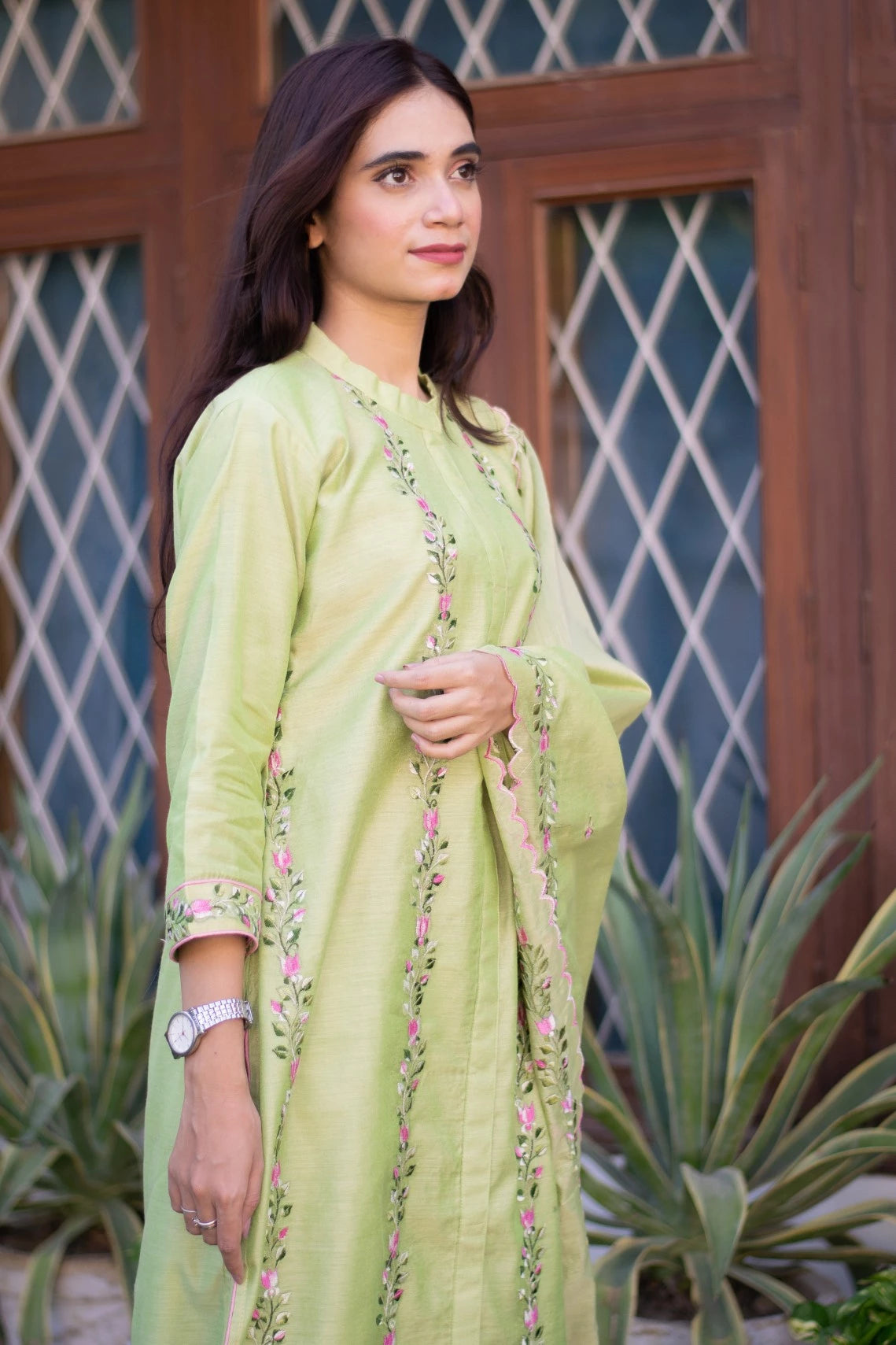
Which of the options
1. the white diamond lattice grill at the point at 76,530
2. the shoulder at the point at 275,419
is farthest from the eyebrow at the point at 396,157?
the white diamond lattice grill at the point at 76,530

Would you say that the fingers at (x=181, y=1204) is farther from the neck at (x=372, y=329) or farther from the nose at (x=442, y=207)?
the nose at (x=442, y=207)

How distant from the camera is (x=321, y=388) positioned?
152 cm

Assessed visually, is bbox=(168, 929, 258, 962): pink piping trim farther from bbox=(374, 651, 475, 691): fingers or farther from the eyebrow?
the eyebrow

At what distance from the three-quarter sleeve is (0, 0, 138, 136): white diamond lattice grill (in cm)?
197

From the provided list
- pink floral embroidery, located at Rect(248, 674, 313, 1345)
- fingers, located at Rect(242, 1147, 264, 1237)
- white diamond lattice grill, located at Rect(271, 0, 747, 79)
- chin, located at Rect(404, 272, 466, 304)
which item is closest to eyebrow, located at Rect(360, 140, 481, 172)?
chin, located at Rect(404, 272, 466, 304)

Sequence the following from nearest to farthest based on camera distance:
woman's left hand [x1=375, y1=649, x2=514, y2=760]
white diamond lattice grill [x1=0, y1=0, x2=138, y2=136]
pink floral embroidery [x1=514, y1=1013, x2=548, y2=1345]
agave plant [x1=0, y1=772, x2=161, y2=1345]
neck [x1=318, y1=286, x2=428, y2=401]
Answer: woman's left hand [x1=375, y1=649, x2=514, y2=760] → pink floral embroidery [x1=514, y1=1013, x2=548, y2=1345] → neck [x1=318, y1=286, x2=428, y2=401] → agave plant [x1=0, y1=772, x2=161, y2=1345] → white diamond lattice grill [x1=0, y1=0, x2=138, y2=136]

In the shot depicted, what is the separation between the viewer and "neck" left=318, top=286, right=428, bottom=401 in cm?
161

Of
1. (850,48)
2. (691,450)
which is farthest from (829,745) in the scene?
(850,48)

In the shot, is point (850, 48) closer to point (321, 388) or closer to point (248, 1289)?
point (321, 388)

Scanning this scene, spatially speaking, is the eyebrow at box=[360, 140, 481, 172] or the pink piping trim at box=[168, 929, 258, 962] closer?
the pink piping trim at box=[168, 929, 258, 962]

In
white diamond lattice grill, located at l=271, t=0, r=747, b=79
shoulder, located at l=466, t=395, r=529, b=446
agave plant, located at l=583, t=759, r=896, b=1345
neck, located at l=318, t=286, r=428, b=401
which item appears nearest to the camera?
neck, located at l=318, t=286, r=428, b=401

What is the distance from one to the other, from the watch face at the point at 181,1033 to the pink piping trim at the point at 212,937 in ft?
0.18

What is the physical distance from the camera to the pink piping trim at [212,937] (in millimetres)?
1289

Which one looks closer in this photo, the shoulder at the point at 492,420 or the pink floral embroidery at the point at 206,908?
the pink floral embroidery at the point at 206,908
